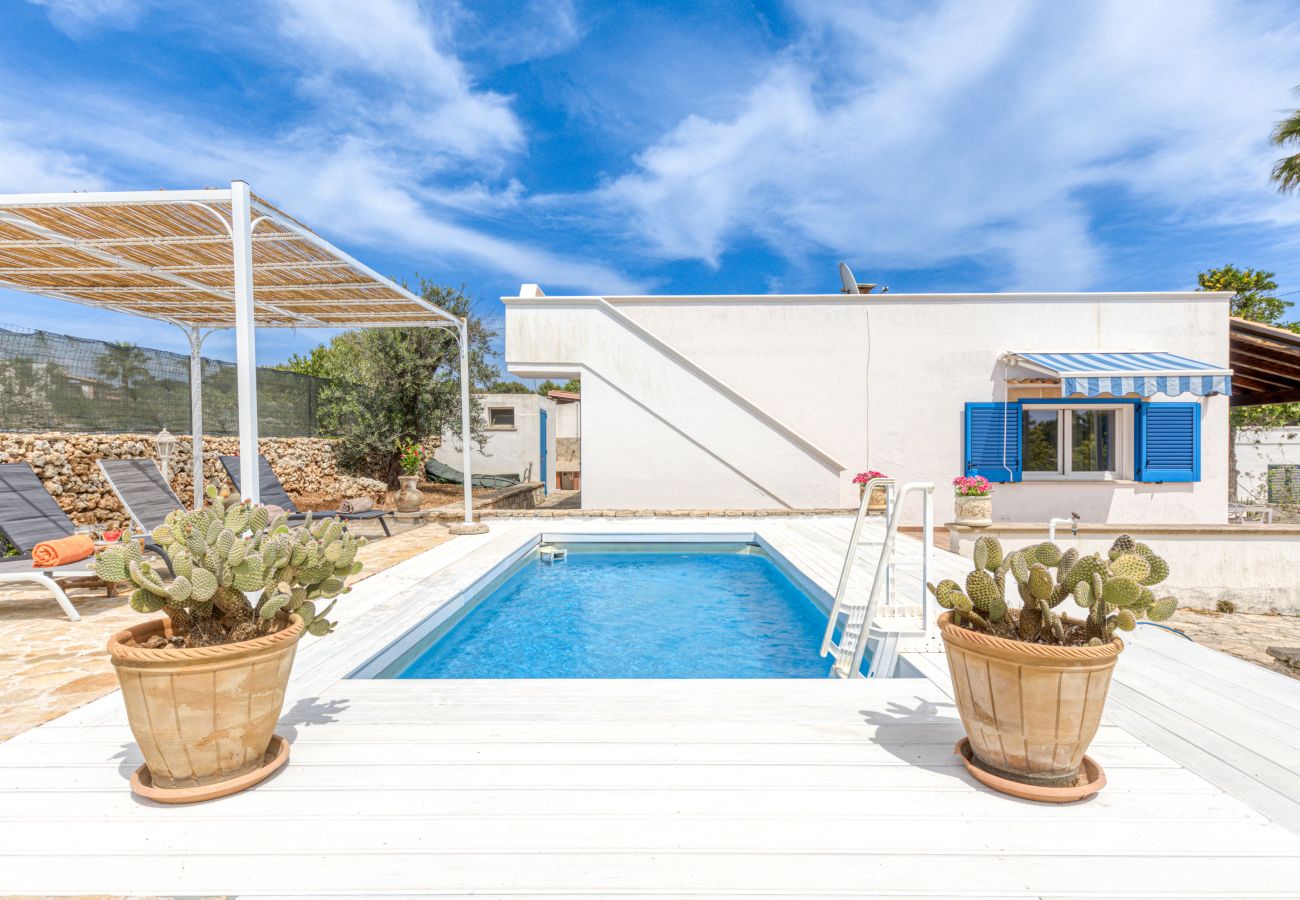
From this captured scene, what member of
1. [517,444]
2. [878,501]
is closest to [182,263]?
[878,501]

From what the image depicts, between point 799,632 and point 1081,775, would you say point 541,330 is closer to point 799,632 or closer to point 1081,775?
point 799,632

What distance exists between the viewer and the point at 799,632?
6.17 m

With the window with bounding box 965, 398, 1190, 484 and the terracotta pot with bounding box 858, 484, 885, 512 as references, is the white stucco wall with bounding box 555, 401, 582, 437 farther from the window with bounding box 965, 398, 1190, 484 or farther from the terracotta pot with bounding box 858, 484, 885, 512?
the window with bounding box 965, 398, 1190, 484

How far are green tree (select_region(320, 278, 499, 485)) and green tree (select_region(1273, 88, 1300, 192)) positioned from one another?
70.7 ft

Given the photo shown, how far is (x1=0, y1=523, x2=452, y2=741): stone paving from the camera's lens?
134 inches

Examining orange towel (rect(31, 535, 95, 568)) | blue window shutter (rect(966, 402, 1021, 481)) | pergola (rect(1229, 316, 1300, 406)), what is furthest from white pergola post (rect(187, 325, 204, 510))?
pergola (rect(1229, 316, 1300, 406))

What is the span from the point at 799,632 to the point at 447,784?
4.49m

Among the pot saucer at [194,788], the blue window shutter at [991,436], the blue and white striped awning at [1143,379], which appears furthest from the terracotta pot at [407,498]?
the blue and white striped awning at [1143,379]

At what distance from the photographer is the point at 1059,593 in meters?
2.33

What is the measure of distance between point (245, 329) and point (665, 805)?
460cm

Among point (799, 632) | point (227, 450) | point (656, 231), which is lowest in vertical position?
point (799, 632)

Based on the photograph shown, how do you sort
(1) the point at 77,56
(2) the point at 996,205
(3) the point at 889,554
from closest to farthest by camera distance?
(3) the point at 889,554 < (1) the point at 77,56 < (2) the point at 996,205

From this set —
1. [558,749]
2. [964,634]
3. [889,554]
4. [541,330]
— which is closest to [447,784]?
[558,749]

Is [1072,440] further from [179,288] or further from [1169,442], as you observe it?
[179,288]
